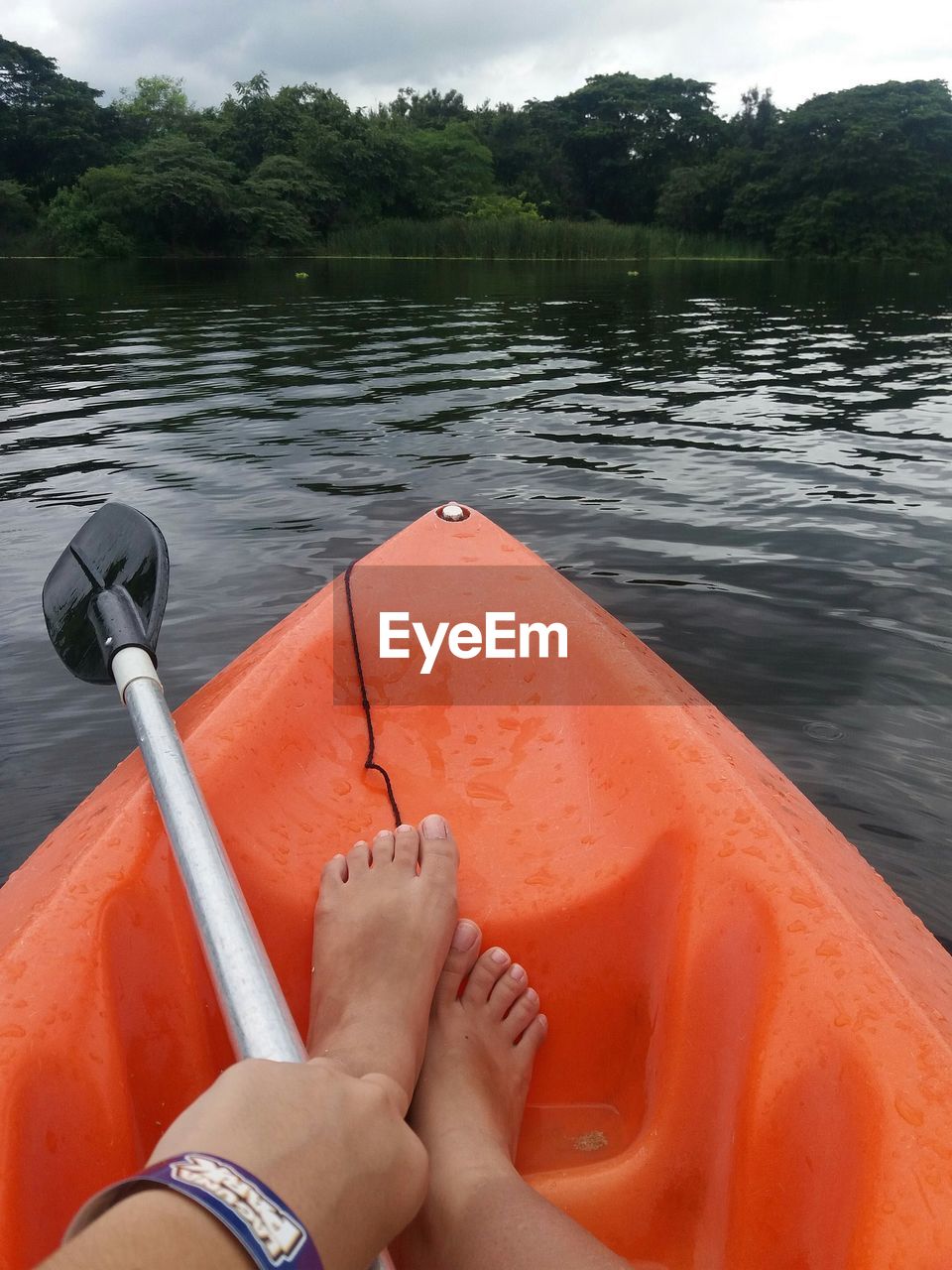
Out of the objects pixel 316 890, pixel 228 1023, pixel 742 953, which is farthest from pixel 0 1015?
pixel 742 953

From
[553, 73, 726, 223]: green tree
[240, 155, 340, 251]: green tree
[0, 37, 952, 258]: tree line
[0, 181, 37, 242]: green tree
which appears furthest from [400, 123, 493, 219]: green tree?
[0, 181, 37, 242]: green tree

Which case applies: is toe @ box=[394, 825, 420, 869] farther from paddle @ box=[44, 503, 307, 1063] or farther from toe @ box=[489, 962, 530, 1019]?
paddle @ box=[44, 503, 307, 1063]

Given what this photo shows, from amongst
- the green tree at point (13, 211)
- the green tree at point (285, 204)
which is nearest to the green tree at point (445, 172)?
the green tree at point (285, 204)

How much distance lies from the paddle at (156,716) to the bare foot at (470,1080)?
0.26 m

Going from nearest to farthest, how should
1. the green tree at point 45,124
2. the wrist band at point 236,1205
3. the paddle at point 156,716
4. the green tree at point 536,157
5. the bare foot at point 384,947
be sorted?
the wrist band at point 236,1205 < the paddle at point 156,716 < the bare foot at point 384,947 < the green tree at point 45,124 < the green tree at point 536,157

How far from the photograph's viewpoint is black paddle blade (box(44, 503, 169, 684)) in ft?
6.10

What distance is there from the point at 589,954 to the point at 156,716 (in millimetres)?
812

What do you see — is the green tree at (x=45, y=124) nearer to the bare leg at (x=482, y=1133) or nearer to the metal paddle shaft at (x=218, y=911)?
the metal paddle shaft at (x=218, y=911)

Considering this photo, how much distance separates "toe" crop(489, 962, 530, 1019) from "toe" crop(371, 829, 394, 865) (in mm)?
257

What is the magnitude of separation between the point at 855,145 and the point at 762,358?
27516mm

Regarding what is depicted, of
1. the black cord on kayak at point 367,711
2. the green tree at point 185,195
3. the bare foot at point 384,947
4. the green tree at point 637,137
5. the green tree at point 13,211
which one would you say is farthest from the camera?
the green tree at point 637,137

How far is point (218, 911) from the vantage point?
1.11 m

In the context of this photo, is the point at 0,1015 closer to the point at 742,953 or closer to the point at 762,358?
the point at 742,953

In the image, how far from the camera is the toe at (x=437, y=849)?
4.73 feet
